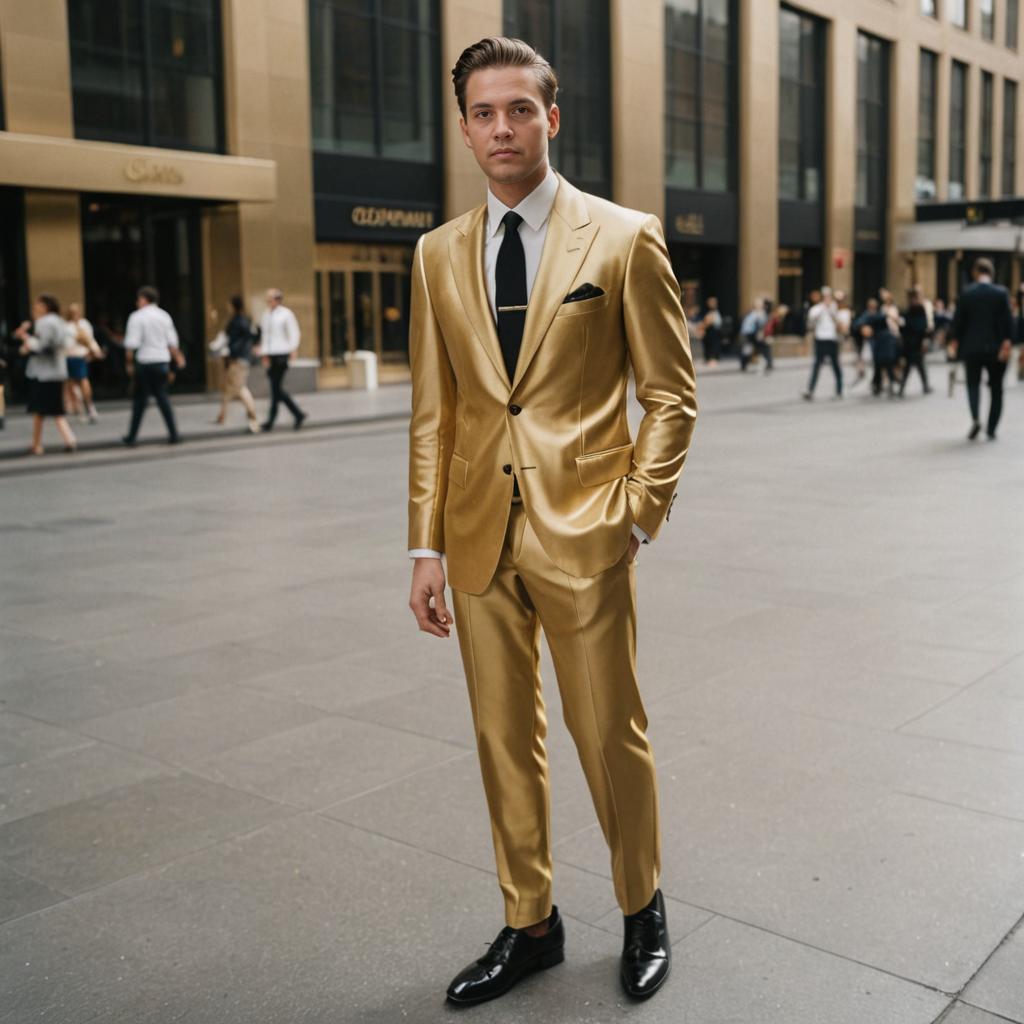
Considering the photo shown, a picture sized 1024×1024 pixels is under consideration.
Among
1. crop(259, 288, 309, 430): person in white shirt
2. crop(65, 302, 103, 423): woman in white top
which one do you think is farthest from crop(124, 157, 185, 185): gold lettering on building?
crop(259, 288, 309, 430): person in white shirt

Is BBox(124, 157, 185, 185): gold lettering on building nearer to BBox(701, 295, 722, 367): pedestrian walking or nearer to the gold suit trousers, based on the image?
BBox(701, 295, 722, 367): pedestrian walking

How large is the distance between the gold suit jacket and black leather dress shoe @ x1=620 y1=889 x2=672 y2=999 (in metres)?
0.88

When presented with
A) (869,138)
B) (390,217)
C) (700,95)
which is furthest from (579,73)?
(869,138)

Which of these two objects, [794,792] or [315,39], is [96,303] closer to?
[315,39]

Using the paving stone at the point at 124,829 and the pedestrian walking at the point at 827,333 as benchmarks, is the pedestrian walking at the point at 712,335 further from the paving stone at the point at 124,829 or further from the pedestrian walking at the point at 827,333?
the paving stone at the point at 124,829

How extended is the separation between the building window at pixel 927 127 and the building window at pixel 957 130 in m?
2.21

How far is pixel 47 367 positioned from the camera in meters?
14.8

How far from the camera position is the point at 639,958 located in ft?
9.85

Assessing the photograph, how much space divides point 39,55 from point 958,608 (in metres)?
18.5

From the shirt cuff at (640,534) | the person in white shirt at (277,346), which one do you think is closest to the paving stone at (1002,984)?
the shirt cuff at (640,534)

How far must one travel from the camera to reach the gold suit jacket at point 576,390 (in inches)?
108

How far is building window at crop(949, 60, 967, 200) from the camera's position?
50219 mm

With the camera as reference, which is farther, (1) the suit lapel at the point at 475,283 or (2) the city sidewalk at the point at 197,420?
(2) the city sidewalk at the point at 197,420

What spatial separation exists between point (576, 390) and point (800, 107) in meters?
40.4
